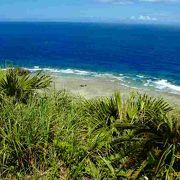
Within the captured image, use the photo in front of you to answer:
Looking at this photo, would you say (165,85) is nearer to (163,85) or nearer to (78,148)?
(163,85)

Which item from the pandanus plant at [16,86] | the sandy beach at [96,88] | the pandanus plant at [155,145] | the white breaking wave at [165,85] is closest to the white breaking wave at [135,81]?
the white breaking wave at [165,85]

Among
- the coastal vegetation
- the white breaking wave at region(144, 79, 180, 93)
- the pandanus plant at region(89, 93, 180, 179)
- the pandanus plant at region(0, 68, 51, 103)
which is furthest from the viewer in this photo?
the white breaking wave at region(144, 79, 180, 93)

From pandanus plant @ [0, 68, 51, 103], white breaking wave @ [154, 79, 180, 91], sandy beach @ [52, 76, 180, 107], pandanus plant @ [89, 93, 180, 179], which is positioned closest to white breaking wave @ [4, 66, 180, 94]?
white breaking wave @ [154, 79, 180, 91]

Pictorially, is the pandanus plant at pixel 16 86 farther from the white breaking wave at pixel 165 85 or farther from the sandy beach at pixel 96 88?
the white breaking wave at pixel 165 85

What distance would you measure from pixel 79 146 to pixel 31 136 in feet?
3.80

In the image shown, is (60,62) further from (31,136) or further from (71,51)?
(31,136)

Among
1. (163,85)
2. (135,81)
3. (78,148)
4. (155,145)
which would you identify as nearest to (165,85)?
(163,85)

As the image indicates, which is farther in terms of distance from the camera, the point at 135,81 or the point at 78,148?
the point at 135,81

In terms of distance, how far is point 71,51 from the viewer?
113875mm

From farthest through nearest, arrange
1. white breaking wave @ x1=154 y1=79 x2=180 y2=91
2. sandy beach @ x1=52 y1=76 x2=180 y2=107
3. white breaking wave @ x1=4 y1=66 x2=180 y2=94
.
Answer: white breaking wave @ x1=154 y1=79 x2=180 y2=91 < white breaking wave @ x1=4 y1=66 x2=180 y2=94 < sandy beach @ x1=52 y1=76 x2=180 y2=107

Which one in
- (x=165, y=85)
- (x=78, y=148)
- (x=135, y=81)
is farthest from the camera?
(x=135, y=81)

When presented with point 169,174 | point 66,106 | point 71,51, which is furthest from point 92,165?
point 71,51

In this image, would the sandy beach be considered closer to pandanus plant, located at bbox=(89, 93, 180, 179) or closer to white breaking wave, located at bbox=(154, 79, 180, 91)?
white breaking wave, located at bbox=(154, 79, 180, 91)

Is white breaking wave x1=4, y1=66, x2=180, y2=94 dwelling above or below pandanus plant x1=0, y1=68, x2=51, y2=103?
below
